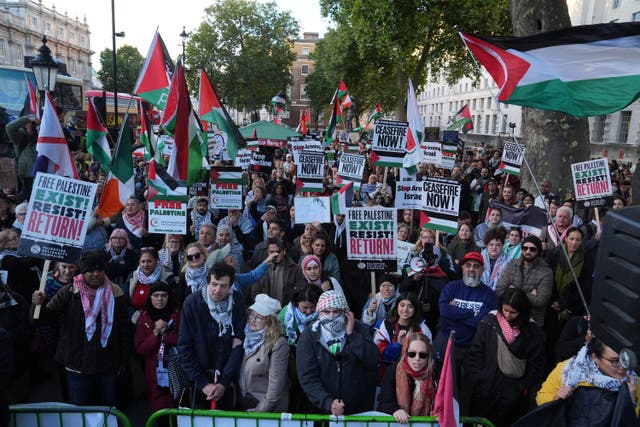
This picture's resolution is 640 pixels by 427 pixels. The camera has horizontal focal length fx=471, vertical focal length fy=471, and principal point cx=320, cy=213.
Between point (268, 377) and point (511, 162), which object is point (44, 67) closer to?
point (268, 377)

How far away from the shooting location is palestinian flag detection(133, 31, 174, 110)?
7570 millimetres

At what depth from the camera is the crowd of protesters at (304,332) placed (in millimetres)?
3283

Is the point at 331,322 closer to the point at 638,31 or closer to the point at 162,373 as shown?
the point at 162,373

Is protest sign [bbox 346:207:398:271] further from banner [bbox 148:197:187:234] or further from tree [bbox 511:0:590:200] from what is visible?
tree [bbox 511:0:590:200]

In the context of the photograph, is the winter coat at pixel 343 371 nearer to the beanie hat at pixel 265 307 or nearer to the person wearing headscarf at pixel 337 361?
the person wearing headscarf at pixel 337 361

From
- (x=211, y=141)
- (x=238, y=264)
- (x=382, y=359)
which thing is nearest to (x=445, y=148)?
(x=211, y=141)

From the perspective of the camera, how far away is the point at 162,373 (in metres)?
3.93

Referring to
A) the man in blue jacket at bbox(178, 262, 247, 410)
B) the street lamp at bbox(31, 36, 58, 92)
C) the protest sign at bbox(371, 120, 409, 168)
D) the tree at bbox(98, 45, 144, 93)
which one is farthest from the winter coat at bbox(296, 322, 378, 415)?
the tree at bbox(98, 45, 144, 93)

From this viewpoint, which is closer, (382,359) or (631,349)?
(631,349)

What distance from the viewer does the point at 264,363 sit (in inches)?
139

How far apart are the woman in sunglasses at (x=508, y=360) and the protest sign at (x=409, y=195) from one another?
9.36 ft

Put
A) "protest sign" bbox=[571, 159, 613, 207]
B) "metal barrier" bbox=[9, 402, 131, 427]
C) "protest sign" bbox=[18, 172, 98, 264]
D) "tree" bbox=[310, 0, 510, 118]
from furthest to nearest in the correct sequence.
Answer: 1. "tree" bbox=[310, 0, 510, 118]
2. "protest sign" bbox=[571, 159, 613, 207]
3. "protest sign" bbox=[18, 172, 98, 264]
4. "metal barrier" bbox=[9, 402, 131, 427]

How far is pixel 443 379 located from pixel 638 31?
314 centimetres

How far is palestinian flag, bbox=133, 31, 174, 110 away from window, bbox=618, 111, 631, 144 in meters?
32.3
